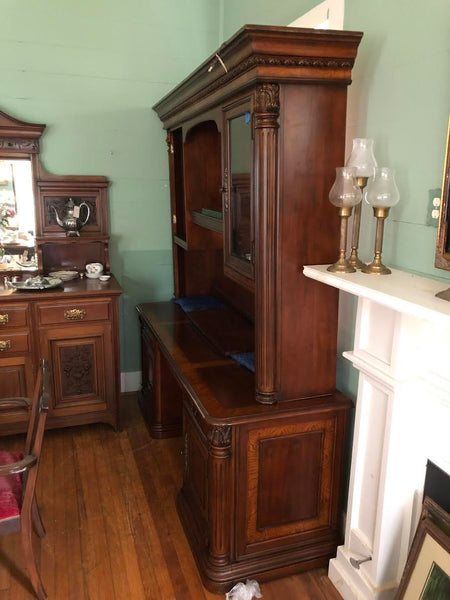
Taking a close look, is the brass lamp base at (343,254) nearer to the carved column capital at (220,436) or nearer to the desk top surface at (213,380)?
the desk top surface at (213,380)

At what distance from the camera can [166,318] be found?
308cm

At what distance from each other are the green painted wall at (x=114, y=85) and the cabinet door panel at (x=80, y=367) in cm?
61

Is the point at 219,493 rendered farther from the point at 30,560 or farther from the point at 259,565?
the point at 30,560

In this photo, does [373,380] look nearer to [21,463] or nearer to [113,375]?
[21,463]

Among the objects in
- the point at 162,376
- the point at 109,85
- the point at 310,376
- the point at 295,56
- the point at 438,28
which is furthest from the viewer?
the point at 109,85

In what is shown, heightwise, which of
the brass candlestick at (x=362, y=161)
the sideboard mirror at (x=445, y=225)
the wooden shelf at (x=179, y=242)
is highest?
the brass candlestick at (x=362, y=161)

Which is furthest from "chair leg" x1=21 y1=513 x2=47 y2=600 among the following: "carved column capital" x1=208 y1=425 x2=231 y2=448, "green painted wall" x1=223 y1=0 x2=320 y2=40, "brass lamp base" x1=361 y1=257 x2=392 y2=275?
"green painted wall" x1=223 y1=0 x2=320 y2=40

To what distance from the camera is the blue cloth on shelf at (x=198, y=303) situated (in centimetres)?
316

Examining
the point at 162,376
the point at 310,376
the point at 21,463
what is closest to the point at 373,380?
the point at 310,376

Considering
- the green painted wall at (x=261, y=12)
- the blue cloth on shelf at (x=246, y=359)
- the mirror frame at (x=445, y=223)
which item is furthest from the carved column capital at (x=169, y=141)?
the mirror frame at (x=445, y=223)

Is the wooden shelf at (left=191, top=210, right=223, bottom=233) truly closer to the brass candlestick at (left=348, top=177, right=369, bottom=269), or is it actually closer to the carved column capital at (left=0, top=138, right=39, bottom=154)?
the brass candlestick at (left=348, top=177, right=369, bottom=269)

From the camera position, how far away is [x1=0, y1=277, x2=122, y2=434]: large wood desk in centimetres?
290

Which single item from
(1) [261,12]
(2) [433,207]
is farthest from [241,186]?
(1) [261,12]

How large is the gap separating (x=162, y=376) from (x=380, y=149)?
5.75 ft
